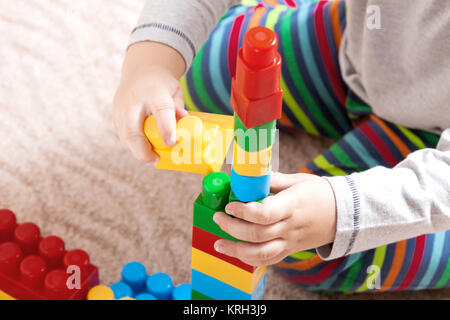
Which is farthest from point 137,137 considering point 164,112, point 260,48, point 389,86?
point 389,86

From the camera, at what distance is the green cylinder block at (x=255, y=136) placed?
1.56 ft

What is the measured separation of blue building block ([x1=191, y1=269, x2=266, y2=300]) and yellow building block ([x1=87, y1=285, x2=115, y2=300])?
0.15 m

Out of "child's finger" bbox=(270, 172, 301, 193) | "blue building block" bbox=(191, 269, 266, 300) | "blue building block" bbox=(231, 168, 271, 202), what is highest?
"child's finger" bbox=(270, 172, 301, 193)

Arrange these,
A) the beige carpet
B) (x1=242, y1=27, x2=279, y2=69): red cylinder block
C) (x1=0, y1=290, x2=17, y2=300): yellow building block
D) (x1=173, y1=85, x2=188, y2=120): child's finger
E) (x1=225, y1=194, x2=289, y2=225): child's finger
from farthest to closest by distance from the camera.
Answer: the beige carpet, (x1=0, y1=290, x2=17, y2=300): yellow building block, (x1=173, y1=85, x2=188, y2=120): child's finger, (x1=225, y1=194, x2=289, y2=225): child's finger, (x1=242, y1=27, x2=279, y2=69): red cylinder block

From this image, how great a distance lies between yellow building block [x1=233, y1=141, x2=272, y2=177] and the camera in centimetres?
49

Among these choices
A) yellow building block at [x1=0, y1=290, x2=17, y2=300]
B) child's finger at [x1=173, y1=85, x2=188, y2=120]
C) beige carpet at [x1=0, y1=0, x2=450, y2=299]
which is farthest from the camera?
beige carpet at [x1=0, y1=0, x2=450, y2=299]

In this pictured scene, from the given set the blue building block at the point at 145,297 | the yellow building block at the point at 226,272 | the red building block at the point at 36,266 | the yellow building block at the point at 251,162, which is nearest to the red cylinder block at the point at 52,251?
the red building block at the point at 36,266

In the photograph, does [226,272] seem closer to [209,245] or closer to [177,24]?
[209,245]

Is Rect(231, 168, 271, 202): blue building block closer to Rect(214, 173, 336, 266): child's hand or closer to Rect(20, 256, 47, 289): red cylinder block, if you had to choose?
Rect(214, 173, 336, 266): child's hand

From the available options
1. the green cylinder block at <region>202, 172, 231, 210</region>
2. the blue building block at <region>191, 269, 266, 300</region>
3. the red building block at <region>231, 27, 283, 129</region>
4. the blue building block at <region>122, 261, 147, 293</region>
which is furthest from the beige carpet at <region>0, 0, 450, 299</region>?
the red building block at <region>231, 27, 283, 129</region>

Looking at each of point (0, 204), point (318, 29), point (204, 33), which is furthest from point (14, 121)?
point (318, 29)

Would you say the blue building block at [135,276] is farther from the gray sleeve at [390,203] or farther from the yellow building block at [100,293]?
the gray sleeve at [390,203]

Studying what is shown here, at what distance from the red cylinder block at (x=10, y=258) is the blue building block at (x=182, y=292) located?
207 mm

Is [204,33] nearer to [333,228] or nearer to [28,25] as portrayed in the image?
[333,228]
